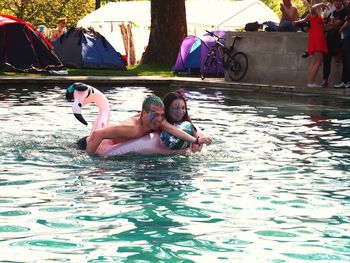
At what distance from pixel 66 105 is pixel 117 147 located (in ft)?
24.5

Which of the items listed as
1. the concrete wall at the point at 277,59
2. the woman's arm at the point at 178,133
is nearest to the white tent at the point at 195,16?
the concrete wall at the point at 277,59

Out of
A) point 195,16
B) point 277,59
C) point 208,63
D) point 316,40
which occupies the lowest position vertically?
point 208,63

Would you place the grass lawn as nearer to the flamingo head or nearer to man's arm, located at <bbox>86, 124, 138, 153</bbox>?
the flamingo head

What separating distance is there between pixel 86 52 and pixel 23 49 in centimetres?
344

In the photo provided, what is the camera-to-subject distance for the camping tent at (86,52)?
3061cm

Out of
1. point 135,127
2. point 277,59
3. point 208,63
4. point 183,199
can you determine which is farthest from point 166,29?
point 183,199

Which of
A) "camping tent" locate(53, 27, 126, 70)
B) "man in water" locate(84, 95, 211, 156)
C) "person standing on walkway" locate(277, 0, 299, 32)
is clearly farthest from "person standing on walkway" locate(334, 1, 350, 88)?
"camping tent" locate(53, 27, 126, 70)

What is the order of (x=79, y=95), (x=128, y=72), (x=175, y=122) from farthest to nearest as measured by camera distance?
1. (x=128, y=72)
2. (x=79, y=95)
3. (x=175, y=122)

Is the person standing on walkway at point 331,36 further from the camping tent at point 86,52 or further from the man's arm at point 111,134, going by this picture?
the man's arm at point 111,134

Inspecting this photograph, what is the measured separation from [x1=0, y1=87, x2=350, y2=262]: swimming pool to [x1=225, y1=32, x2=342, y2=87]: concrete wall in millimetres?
8595

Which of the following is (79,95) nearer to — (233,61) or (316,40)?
(316,40)

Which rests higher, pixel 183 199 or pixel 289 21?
pixel 289 21

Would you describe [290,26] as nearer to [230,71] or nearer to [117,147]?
[230,71]

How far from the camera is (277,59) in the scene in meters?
23.1
